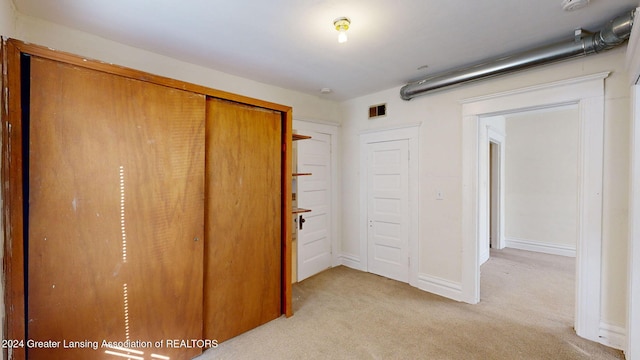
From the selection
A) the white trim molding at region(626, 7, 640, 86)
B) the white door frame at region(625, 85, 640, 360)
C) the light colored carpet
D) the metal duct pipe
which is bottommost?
the light colored carpet

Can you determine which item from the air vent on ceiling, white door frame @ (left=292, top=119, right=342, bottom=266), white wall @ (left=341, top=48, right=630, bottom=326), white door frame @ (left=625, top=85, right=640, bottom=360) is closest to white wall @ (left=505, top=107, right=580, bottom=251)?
white wall @ (left=341, top=48, right=630, bottom=326)

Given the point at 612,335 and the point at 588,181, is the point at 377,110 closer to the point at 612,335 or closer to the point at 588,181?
the point at 588,181

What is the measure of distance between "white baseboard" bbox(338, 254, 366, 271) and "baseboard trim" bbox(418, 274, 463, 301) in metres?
0.95

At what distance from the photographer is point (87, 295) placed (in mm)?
1611

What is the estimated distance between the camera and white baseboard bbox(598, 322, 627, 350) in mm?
2104

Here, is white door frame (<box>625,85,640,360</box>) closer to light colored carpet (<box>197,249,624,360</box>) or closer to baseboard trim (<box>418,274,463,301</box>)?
light colored carpet (<box>197,249,624,360</box>)

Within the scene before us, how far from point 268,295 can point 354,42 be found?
2.49 meters

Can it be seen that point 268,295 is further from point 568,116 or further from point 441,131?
point 568,116

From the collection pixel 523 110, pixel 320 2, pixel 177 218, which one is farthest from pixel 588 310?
pixel 177 218

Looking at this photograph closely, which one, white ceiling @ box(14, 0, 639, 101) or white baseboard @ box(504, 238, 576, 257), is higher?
white ceiling @ box(14, 0, 639, 101)

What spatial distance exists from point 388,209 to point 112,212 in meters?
3.10

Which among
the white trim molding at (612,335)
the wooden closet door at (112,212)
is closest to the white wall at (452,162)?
the white trim molding at (612,335)

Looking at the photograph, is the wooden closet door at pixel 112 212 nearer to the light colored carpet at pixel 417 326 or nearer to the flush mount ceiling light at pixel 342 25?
the light colored carpet at pixel 417 326

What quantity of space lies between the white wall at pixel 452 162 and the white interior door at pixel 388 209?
235mm
